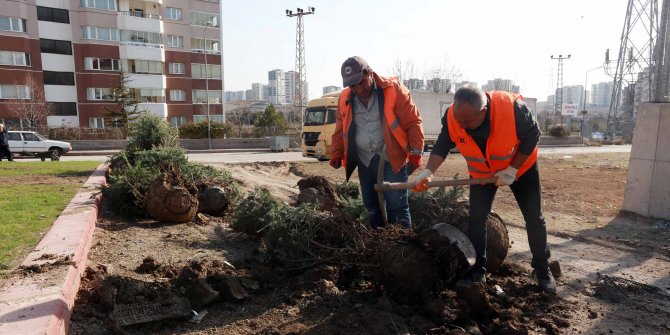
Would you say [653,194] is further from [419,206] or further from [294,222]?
[294,222]

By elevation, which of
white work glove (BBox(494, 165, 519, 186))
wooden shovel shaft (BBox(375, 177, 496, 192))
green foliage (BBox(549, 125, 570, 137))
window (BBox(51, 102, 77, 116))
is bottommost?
green foliage (BBox(549, 125, 570, 137))

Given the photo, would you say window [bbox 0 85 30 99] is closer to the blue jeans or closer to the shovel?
the blue jeans

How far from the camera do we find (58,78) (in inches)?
1494

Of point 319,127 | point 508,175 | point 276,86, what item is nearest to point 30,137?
point 319,127

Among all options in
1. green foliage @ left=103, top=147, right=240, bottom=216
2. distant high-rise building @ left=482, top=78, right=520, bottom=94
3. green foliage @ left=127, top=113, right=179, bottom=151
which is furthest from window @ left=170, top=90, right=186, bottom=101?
green foliage @ left=103, top=147, right=240, bottom=216

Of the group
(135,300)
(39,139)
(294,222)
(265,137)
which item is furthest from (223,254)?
(265,137)

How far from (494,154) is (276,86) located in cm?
12175

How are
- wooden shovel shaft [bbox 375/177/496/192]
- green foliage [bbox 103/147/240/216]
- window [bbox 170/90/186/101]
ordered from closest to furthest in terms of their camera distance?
wooden shovel shaft [bbox 375/177/496/192]
green foliage [bbox 103/147/240/216]
window [bbox 170/90/186/101]

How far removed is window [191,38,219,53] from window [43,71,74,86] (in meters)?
11.0

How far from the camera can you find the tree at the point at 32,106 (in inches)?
1314

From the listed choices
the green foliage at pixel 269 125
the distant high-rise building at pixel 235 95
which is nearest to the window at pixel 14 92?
the green foliage at pixel 269 125

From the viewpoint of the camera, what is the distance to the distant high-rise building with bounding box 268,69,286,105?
10803 centimetres

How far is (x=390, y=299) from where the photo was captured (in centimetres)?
330

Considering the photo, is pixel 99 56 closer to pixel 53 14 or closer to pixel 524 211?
pixel 53 14
